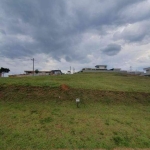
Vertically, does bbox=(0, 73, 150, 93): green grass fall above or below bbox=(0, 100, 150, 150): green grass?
above

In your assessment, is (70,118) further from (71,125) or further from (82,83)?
(82,83)

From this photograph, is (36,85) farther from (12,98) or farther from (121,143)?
(121,143)

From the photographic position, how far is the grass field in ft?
20.9

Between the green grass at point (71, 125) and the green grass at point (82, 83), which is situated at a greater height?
the green grass at point (82, 83)

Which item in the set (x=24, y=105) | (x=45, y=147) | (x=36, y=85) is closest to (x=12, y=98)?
(x=24, y=105)

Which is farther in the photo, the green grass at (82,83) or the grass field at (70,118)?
the green grass at (82,83)

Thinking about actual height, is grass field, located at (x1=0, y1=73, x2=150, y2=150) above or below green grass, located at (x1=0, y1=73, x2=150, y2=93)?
below

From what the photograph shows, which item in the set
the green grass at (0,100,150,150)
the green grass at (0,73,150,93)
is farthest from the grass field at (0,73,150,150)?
the green grass at (0,73,150,93)

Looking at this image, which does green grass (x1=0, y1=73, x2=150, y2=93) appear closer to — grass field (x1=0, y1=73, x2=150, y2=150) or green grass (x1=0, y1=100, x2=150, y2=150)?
grass field (x1=0, y1=73, x2=150, y2=150)

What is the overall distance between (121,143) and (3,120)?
6309 millimetres

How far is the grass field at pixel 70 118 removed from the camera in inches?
251

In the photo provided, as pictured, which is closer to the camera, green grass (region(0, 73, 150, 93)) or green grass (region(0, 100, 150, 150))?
green grass (region(0, 100, 150, 150))

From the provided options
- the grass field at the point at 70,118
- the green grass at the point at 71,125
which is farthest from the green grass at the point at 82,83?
the green grass at the point at 71,125

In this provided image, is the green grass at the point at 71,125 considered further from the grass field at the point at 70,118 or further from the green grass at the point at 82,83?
the green grass at the point at 82,83
